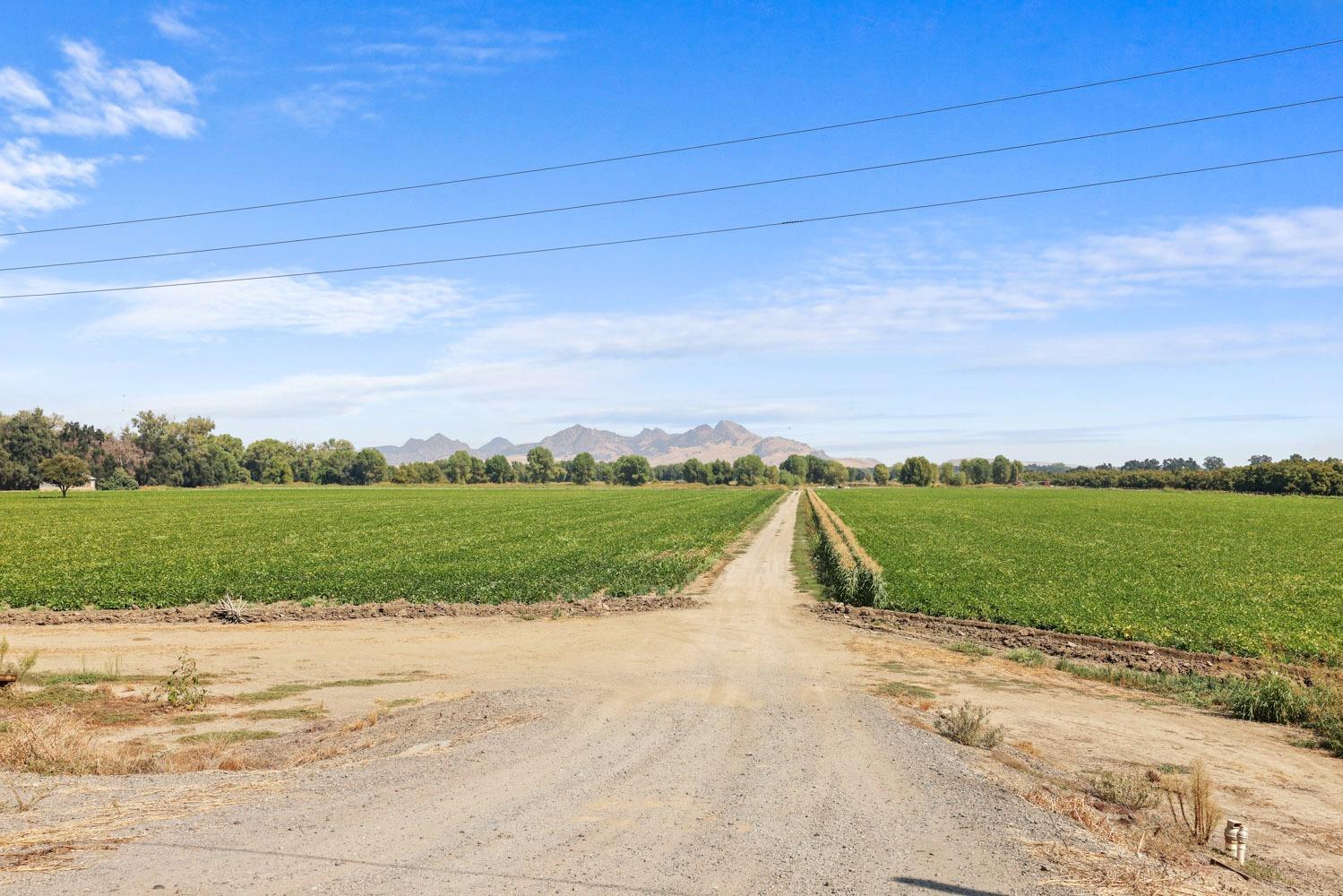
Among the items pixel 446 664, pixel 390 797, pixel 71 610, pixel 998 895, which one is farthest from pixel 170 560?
pixel 998 895

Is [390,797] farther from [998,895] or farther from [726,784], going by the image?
[998,895]

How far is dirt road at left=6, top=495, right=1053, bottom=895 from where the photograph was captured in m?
7.77

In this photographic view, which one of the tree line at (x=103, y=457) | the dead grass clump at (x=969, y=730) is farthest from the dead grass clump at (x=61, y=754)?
the tree line at (x=103, y=457)

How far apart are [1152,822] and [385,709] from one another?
12745mm

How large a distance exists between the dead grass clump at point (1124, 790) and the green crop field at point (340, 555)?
21.0 m

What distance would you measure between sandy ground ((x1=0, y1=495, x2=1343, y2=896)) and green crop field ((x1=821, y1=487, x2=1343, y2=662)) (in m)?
7.09

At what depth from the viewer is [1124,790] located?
10.9 m

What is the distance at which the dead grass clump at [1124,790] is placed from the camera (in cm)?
1051

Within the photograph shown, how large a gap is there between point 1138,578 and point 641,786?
32.7 meters

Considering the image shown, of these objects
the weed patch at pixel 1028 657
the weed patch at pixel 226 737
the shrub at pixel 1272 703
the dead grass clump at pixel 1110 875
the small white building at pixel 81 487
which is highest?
the dead grass clump at pixel 1110 875

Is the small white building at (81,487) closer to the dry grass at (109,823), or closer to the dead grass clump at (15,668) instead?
the dead grass clump at (15,668)

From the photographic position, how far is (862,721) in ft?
46.6

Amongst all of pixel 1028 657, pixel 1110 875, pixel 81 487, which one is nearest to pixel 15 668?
pixel 1110 875

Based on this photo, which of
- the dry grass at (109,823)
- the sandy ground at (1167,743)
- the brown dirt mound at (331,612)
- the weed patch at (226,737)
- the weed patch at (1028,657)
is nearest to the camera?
the dry grass at (109,823)
